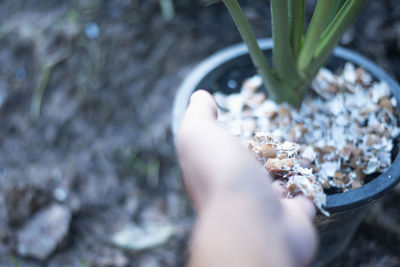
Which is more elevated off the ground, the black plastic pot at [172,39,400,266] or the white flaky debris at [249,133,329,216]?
the white flaky debris at [249,133,329,216]

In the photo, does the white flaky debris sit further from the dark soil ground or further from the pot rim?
the dark soil ground

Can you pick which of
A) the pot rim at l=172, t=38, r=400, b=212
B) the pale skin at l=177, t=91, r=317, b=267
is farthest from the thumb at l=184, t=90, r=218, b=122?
the pot rim at l=172, t=38, r=400, b=212

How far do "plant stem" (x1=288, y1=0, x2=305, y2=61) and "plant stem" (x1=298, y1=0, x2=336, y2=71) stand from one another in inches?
0.5

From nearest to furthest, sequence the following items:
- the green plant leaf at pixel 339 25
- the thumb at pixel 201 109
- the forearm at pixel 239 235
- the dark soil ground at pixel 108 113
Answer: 1. the forearm at pixel 239 235
2. the thumb at pixel 201 109
3. the green plant leaf at pixel 339 25
4. the dark soil ground at pixel 108 113

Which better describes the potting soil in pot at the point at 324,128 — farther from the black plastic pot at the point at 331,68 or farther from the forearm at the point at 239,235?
the forearm at the point at 239,235

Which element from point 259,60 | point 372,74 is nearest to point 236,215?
point 259,60

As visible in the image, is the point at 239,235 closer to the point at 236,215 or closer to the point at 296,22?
the point at 236,215

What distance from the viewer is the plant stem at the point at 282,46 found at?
1.59ft

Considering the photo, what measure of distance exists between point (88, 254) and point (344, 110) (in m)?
0.66

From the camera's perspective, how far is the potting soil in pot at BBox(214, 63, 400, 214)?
471 millimetres

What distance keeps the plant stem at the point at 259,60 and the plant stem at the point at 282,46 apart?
0.02 metres

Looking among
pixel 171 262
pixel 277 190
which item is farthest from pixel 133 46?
pixel 277 190

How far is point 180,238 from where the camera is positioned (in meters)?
0.86

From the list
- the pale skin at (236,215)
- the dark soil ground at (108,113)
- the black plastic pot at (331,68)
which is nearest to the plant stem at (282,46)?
the black plastic pot at (331,68)
